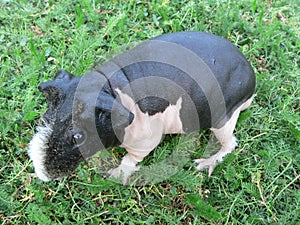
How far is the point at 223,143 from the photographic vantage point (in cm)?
385

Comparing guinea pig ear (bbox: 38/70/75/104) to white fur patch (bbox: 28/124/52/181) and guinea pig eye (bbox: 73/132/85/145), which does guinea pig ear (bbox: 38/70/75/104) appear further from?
guinea pig eye (bbox: 73/132/85/145)

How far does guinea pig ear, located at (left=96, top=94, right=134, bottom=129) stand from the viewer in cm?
287

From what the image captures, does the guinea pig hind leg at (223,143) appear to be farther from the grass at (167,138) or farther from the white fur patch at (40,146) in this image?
the white fur patch at (40,146)

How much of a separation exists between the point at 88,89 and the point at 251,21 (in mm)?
2726

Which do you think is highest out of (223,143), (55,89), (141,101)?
(55,89)

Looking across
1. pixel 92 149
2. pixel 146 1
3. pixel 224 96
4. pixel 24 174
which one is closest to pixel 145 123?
pixel 92 149

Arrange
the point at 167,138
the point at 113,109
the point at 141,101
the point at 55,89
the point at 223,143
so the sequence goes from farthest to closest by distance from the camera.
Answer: the point at 167,138 → the point at 223,143 → the point at 141,101 → the point at 55,89 → the point at 113,109

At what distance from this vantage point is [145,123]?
3303 mm

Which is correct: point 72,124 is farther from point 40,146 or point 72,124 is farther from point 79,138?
point 40,146

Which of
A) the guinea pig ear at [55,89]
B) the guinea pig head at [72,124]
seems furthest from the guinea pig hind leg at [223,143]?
the guinea pig ear at [55,89]

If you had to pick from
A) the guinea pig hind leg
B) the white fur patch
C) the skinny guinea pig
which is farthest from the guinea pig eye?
the guinea pig hind leg

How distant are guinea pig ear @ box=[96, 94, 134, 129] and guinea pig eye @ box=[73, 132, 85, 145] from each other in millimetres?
200

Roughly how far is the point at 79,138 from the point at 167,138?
4.11 feet

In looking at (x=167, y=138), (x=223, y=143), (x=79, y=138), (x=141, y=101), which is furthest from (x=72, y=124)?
(x=223, y=143)
